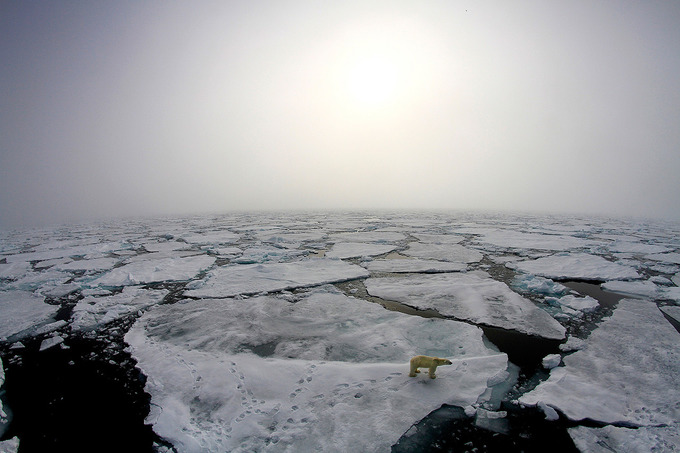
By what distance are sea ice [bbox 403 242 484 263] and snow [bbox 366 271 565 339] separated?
1.11 metres

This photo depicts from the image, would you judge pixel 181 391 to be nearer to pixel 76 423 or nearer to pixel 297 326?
pixel 76 423

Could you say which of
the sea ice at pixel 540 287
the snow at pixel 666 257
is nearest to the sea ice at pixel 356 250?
the sea ice at pixel 540 287

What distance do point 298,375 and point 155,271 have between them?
4054mm

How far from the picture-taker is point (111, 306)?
321cm

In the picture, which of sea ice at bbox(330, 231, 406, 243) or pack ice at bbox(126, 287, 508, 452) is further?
sea ice at bbox(330, 231, 406, 243)

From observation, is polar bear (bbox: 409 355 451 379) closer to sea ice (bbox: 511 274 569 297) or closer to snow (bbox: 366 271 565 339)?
snow (bbox: 366 271 565 339)

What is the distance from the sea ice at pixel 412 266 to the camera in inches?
186

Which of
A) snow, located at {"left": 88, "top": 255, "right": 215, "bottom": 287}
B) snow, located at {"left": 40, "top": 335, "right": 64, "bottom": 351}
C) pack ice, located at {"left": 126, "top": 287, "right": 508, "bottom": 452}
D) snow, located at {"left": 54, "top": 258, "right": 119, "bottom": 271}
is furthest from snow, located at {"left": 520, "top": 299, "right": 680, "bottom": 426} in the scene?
snow, located at {"left": 54, "top": 258, "right": 119, "bottom": 271}

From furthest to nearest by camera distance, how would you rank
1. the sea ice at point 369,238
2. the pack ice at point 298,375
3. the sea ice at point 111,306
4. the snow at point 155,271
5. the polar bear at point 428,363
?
the sea ice at point 369,238, the snow at point 155,271, the sea ice at point 111,306, the polar bear at point 428,363, the pack ice at point 298,375

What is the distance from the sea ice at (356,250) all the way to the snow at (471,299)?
1.81 meters

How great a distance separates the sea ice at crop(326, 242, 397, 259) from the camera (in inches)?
236

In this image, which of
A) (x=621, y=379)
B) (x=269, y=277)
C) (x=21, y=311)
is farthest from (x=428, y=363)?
(x=21, y=311)

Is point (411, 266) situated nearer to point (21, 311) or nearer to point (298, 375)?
point (298, 375)

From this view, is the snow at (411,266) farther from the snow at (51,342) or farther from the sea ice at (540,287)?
the snow at (51,342)
